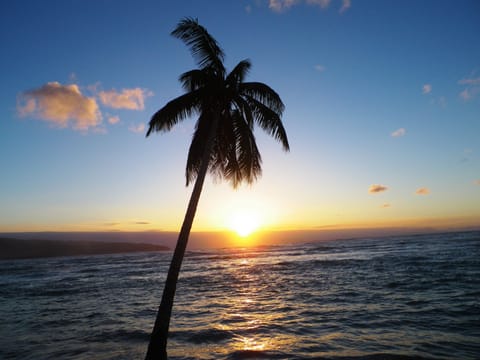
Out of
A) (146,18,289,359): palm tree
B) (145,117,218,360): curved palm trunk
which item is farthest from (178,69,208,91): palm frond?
(145,117,218,360): curved palm trunk

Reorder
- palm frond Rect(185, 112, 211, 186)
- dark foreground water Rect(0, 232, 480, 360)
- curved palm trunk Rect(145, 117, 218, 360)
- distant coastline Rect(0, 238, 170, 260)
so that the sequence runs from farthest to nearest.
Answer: distant coastline Rect(0, 238, 170, 260), palm frond Rect(185, 112, 211, 186), dark foreground water Rect(0, 232, 480, 360), curved palm trunk Rect(145, 117, 218, 360)

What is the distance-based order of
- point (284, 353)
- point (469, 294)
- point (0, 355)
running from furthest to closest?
point (469, 294) → point (0, 355) → point (284, 353)

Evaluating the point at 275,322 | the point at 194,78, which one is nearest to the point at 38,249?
the point at 275,322

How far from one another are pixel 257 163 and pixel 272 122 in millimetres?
1952

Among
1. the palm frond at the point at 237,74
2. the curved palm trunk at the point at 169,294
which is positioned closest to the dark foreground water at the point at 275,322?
the curved palm trunk at the point at 169,294

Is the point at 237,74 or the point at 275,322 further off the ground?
the point at 237,74

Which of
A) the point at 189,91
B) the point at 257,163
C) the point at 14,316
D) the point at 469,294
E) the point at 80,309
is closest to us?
the point at 189,91

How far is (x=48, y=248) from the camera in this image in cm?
14038

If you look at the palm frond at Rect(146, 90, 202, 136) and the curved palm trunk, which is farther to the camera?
the palm frond at Rect(146, 90, 202, 136)

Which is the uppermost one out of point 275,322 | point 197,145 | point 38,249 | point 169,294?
point 197,145

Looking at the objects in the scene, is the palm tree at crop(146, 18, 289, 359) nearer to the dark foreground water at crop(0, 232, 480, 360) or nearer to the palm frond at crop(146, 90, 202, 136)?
the palm frond at crop(146, 90, 202, 136)

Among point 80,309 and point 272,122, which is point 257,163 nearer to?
point 272,122

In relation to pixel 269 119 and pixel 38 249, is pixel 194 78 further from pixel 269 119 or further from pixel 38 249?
pixel 38 249

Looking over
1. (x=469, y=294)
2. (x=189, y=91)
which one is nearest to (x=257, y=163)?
(x=189, y=91)
